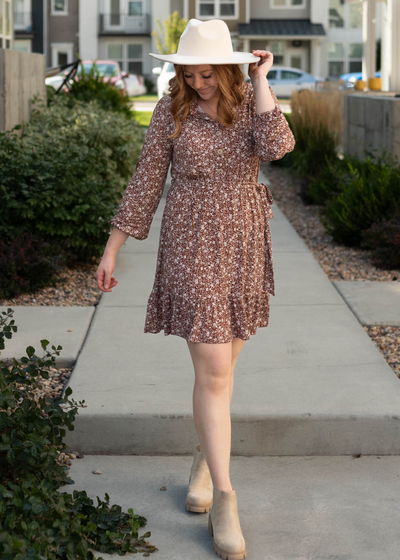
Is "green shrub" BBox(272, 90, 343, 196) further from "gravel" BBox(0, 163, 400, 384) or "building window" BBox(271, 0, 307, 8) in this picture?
"building window" BBox(271, 0, 307, 8)

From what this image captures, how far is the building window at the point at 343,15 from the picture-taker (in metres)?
40.1

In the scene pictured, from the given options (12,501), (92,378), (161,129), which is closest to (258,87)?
(161,129)

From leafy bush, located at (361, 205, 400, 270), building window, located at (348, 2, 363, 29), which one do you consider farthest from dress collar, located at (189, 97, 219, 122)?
building window, located at (348, 2, 363, 29)

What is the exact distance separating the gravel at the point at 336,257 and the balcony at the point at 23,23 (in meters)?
32.5

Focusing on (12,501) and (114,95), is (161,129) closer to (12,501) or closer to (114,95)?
(12,501)

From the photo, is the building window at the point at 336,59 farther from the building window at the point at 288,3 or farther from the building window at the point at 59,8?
the building window at the point at 59,8

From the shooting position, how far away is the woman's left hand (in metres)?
2.59

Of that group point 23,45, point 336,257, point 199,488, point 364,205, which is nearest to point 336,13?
point 23,45

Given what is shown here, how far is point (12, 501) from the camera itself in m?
2.38

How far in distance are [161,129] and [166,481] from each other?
4.70 ft

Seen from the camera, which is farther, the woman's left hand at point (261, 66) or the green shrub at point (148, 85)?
the green shrub at point (148, 85)

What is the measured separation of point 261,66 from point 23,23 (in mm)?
40840

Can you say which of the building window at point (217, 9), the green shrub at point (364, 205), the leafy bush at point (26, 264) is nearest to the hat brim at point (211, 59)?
the leafy bush at point (26, 264)

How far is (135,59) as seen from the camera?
42.1 m
